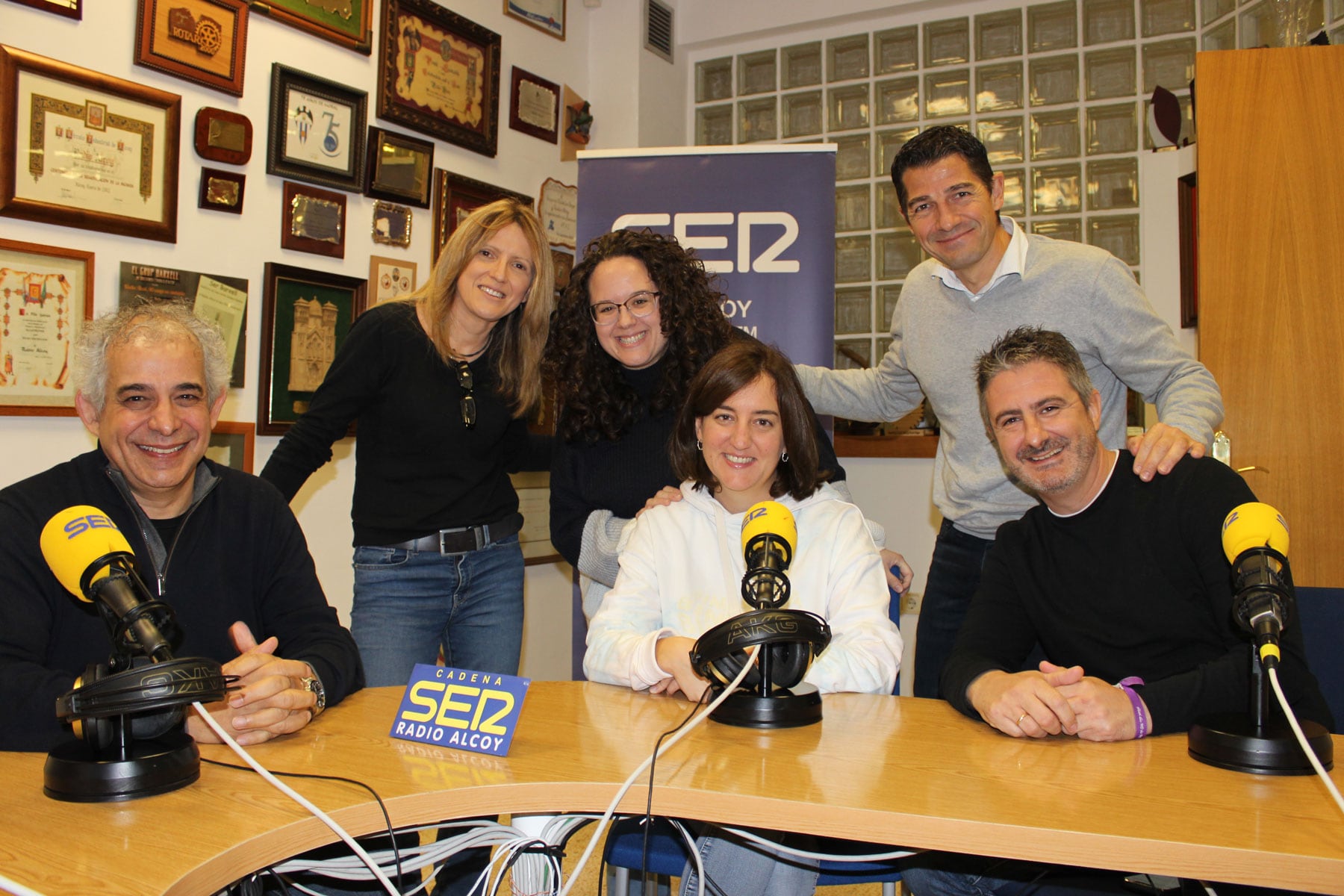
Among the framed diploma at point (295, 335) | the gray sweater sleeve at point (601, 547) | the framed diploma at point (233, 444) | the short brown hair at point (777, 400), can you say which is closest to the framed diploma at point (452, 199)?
the framed diploma at point (295, 335)

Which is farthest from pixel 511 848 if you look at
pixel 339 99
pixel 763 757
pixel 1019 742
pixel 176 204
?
pixel 339 99

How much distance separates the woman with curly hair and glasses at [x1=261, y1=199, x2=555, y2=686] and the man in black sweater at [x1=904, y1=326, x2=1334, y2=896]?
3.52ft

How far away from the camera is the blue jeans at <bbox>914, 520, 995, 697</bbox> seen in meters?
2.20

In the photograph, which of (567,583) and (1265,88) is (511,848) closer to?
(1265,88)

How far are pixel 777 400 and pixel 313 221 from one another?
1934 millimetres

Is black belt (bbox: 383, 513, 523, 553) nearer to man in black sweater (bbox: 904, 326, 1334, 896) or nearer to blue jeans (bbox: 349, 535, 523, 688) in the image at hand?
blue jeans (bbox: 349, 535, 523, 688)

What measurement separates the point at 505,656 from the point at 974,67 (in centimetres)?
324

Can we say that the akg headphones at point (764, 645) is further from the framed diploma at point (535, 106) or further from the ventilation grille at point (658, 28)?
the ventilation grille at point (658, 28)

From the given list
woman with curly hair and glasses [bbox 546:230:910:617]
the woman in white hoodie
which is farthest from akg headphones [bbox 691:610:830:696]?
woman with curly hair and glasses [bbox 546:230:910:617]

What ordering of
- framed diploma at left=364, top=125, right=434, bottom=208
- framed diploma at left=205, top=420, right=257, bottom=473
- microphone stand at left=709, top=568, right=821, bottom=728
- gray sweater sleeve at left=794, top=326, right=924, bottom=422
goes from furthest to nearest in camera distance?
framed diploma at left=364, top=125, right=434, bottom=208 < framed diploma at left=205, top=420, right=257, bottom=473 < gray sweater sleeve at left=794, top=326, right=924, bottom=422 < microphone stand at left=709, top=568, right=821, bottom=728

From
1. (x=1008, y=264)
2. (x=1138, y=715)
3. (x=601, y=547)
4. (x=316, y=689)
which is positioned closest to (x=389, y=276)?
(x=601, y=547)

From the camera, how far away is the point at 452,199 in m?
3.71

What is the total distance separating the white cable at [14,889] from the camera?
0.80m

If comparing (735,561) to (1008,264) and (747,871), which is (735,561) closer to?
(747,871)
